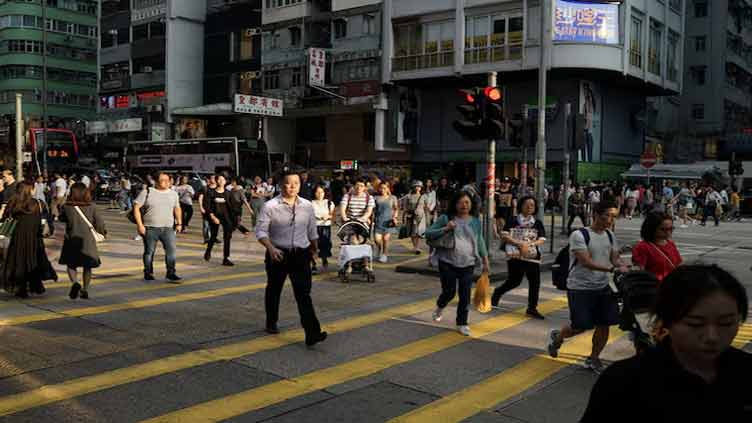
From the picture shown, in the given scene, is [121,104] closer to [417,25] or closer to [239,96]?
[239,96]

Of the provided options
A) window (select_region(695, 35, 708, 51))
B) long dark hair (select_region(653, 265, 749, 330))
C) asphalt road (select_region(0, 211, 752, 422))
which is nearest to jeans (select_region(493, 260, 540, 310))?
asphalt road (select_region(0, 211, 752, 422))

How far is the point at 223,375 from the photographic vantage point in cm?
546

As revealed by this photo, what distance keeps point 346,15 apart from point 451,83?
794 cm

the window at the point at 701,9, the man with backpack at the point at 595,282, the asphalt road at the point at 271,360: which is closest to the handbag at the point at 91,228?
the asphalt road at the point at 271,360

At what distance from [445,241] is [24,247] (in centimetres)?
525

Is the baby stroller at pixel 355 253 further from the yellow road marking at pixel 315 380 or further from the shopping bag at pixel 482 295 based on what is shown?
the shopping bag at pixel 482 295

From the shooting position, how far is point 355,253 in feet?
34.6

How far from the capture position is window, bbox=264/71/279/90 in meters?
44.8

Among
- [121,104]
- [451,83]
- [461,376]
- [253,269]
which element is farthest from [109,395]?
[121,104]

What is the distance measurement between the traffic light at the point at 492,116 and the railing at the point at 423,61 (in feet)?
79.7

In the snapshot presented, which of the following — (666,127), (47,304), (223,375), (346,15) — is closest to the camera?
(223,375)

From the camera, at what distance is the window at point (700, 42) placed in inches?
2016

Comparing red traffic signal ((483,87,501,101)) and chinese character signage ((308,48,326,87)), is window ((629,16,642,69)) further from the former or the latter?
red traffic signal ((483,87,501,101))

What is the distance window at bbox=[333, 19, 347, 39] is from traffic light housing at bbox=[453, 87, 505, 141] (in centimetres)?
3007
